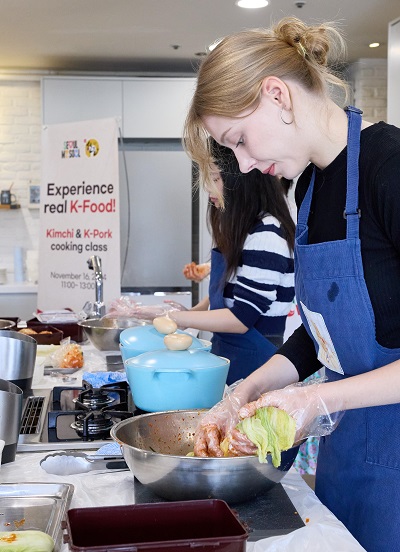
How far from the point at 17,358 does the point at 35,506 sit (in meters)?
0.98

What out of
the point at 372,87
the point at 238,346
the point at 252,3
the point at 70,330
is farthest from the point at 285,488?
the point at 372,87

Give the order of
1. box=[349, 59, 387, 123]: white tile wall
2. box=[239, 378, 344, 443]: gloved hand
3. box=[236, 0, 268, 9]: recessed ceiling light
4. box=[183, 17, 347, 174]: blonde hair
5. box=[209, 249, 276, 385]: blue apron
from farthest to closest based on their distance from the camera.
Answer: box=[349, 59, 387, 123]: white tile wall
box=[236, 0, 268, 9]: recessed ceiling light
box=[209, 249, 276, 385]: blue apron
box=[183, 17, 347, 174]: blonde hair
box=[239, 378, 344, 443]: gloved hand

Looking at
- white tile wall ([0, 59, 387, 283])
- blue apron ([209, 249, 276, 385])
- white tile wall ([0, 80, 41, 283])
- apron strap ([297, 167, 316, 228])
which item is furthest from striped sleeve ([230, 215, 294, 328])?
white tile wall ([0, 80, 41, 283])

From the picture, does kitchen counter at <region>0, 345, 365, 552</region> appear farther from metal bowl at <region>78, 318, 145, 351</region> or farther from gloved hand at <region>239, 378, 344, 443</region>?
metal bowl at <region>78, 318, 145, 351</region>

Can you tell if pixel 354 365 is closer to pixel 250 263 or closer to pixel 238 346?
pixel 250 263

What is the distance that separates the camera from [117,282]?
5.11 m

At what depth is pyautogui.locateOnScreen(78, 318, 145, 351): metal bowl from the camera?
298 cm

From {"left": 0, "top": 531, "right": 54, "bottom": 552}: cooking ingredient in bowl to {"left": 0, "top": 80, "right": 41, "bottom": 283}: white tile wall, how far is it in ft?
18.6

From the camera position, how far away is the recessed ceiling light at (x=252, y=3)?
470 centimetres

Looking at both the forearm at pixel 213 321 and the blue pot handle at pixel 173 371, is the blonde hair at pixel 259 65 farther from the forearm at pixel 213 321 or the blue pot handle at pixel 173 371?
the forearm at pixel 213 321

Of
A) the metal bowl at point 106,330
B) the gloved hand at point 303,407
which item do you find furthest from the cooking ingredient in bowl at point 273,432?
the metal bowl at point 106,330

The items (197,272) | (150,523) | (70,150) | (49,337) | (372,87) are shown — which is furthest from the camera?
(372,87)

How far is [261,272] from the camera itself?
109 inches

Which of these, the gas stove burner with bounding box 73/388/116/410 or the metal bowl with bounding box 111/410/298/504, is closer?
the metal bowl with bounding box 111/410/298/504
